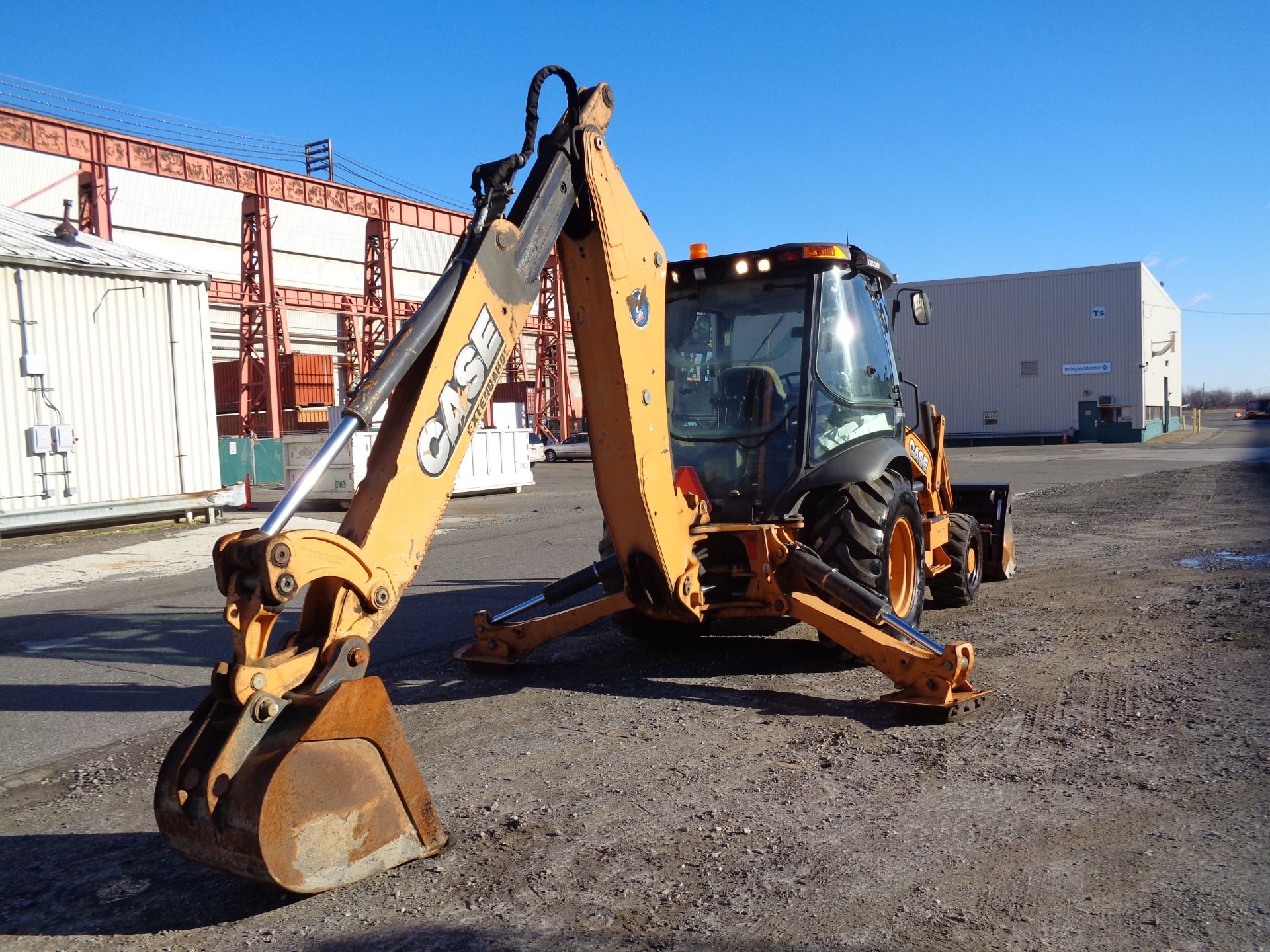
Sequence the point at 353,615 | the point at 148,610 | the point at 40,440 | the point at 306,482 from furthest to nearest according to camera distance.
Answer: the point at 40,440, the point at 148,610, the point at 353,615, the point at 306,482

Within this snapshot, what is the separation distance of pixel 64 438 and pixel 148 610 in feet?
25.5

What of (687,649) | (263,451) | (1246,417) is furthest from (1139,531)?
(1246,417)

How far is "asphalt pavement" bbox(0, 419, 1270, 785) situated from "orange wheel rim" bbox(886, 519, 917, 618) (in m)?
3.09

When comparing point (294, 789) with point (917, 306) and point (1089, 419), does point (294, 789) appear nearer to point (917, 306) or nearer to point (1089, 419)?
point (917, 306)

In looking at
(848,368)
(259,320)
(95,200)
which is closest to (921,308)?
(848,368)

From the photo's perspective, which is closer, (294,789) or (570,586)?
(294,789)

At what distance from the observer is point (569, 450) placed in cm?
4334

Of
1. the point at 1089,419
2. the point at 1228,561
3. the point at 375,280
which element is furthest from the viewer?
the point at 1089,419

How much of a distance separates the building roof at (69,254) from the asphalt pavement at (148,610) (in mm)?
4233

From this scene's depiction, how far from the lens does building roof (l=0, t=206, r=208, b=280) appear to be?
16047 mm

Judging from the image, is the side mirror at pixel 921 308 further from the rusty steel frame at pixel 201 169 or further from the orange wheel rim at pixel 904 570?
the rusty steel frame at pixel 201 169

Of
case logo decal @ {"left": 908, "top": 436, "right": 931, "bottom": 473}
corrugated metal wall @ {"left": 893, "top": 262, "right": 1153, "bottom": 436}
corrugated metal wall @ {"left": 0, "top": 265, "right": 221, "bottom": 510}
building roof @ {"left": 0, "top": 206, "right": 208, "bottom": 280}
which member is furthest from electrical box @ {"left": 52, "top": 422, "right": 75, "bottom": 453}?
corrugated metal wall @ {"left": 893, "top": 262, "right": 1153, "bottom": 436}

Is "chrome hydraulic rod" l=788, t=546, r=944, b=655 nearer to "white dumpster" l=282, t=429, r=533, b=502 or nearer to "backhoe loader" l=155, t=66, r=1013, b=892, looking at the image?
"backhoe loader" l=155, t=66, r=1013, b=892

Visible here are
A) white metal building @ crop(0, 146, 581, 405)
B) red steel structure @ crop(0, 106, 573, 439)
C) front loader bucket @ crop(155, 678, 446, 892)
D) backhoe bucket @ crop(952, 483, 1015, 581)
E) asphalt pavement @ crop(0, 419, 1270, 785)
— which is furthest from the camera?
white metal building @ crop(0, 146, 581, 405)
